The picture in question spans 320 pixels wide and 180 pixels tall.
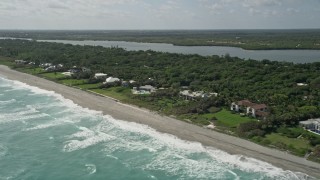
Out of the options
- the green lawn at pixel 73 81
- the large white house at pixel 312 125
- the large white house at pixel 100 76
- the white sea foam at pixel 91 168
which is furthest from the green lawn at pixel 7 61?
the large white house at pixel 312 125

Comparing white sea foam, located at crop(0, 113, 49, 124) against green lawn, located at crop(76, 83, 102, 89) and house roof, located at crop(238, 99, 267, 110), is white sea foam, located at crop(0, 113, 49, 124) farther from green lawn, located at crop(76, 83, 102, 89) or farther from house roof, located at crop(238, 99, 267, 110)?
house roof, located at crop(238, 99, 267, 110)

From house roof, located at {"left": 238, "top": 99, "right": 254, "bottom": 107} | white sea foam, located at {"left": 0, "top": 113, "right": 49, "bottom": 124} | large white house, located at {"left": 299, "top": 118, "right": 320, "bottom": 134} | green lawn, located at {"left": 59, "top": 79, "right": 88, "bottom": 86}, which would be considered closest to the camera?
large white house, located at {"left": 299, "top": 118, "right": 320, "bottom": 134}

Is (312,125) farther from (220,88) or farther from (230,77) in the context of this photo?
(230,77)

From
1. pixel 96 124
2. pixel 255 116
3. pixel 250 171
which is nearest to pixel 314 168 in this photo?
pixel 250 171

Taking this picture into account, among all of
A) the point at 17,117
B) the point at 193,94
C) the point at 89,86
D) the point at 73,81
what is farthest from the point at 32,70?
the point at 193,94

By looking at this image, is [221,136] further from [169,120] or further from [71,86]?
[71,86]

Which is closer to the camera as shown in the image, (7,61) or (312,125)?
(312,125)

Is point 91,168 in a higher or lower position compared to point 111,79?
lower

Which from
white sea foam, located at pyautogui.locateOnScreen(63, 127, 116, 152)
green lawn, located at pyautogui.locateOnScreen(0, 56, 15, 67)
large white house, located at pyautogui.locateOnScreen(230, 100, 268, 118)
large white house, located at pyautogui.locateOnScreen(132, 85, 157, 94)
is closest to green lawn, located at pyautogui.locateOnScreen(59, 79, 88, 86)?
large white house, located at pyautogui.locateOnScreen(132, 85, 157, 94)
